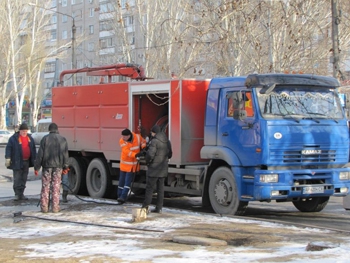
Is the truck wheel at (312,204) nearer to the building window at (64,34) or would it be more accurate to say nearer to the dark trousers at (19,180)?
the dark trousers at (19,180)

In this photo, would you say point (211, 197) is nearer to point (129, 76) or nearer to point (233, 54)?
point (129, 76)

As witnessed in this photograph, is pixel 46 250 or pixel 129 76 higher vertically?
pixel 129 76

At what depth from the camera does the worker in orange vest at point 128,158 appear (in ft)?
42.8

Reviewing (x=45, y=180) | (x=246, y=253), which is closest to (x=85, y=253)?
(x=246, y=253)

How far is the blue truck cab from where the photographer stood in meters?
10.8

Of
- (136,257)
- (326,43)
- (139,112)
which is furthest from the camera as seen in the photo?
(326,43)

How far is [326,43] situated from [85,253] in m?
16.3

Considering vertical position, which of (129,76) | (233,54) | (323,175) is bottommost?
(323,175)

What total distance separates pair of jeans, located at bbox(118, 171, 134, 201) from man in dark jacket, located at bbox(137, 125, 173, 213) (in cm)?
158

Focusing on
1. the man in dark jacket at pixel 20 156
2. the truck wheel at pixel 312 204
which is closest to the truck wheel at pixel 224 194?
the truck wheel at pixel 312 204

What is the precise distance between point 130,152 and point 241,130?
2902 mm

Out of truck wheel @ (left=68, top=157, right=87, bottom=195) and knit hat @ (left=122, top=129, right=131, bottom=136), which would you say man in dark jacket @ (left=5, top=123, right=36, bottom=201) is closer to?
truck wheel @ (left=68, top=157, right=87, bottom=195)

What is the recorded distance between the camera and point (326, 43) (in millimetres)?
21859

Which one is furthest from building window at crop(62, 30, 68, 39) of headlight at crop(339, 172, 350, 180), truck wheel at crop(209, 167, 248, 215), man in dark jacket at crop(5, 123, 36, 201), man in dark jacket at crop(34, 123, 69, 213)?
headlight at crop(339, 172, 350, 180)
